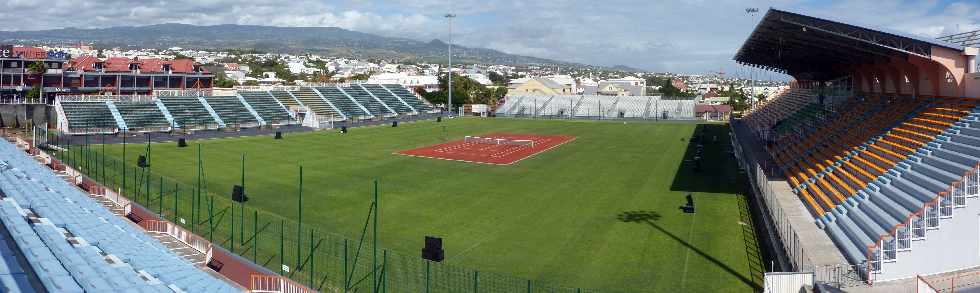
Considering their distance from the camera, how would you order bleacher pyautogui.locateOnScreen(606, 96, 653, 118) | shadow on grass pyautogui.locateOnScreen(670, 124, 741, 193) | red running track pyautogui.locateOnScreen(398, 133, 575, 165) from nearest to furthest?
shadow on grass pyautogui.locateOnScreen(670, 124, 741, 193) → red running track pyautogui.locateOnScreen(398, 133, 575, 165) → bleacher pyautogui.locateOnScreen(606, 96, 653, 118)

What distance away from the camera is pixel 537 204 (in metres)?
25.6

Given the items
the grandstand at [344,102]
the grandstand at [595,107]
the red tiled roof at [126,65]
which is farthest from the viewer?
the grandstand at [595,107]

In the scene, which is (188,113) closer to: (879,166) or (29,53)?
(29,53)

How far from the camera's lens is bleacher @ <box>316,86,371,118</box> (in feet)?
225

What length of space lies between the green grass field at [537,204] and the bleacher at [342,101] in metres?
21.2

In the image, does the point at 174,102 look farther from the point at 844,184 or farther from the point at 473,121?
the point at 844,184

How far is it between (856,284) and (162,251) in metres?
15.2

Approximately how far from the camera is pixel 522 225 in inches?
864

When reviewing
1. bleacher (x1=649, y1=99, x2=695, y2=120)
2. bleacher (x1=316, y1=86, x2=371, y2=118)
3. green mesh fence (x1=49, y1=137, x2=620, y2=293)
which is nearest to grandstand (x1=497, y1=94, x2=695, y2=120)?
bleacher (x1=649, y1=99, x2=695, y2=120)

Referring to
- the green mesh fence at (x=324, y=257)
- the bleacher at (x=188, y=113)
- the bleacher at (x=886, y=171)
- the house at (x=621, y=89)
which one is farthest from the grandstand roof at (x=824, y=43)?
the house at (x=621, y=89)

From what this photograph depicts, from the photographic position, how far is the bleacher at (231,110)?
5681 centimetres

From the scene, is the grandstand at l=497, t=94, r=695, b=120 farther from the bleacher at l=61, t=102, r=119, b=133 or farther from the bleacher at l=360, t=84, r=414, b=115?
the bleacher at l=61, t=102, r=119, b=133

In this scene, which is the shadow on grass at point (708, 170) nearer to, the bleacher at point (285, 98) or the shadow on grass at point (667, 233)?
the shadow on grass at point (667, 233)

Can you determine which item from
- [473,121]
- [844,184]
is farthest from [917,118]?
[473,121]
